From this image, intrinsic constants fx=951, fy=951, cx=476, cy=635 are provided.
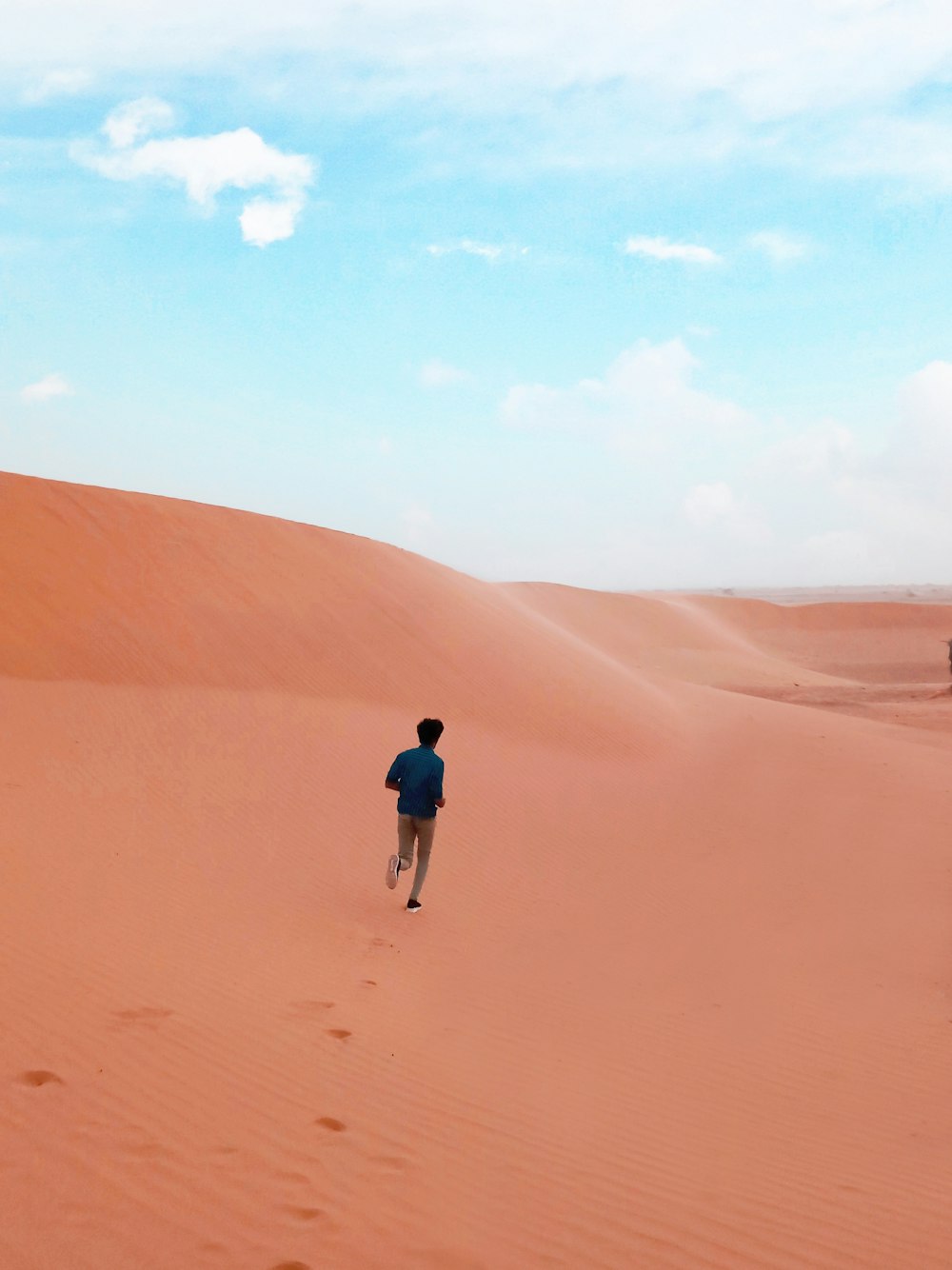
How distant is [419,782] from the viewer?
284 inches

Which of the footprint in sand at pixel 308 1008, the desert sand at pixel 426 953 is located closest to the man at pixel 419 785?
the desert sand at pixel 426 953

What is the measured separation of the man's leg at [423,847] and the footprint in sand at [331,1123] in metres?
3.27

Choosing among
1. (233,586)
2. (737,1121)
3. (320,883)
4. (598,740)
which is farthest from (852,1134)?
(233,586)

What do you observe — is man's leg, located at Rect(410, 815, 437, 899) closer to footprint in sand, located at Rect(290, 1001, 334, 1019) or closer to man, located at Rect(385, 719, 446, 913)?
man, located at Rect(385, 719, 446, 913)

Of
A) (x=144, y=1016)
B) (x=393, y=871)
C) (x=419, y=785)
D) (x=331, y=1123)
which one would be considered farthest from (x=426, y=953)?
(x=331, y=1123)

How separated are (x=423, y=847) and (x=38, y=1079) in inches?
147

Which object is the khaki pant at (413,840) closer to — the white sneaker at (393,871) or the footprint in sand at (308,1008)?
the white sneaker at (393,871)

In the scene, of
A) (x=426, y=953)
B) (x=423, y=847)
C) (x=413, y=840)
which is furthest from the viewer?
(x=423, y=847)

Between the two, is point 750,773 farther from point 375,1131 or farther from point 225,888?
point 375,1131

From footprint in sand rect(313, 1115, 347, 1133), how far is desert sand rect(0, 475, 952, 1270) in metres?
0.01

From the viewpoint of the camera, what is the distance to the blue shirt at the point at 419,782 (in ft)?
23.6

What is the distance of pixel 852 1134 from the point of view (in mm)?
4449

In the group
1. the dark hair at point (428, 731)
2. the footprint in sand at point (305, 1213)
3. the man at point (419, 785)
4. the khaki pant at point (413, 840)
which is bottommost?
the footprint in sand at point (305, 1213)

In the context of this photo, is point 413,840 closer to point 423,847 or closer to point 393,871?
point 423,847
